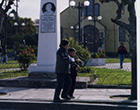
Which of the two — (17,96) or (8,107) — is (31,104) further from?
(17,96)

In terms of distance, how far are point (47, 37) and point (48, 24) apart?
0.51 metres

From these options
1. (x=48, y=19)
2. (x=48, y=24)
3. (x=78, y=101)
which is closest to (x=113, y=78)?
(x=48, y=24)

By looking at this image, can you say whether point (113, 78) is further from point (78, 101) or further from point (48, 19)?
point (78, 101)

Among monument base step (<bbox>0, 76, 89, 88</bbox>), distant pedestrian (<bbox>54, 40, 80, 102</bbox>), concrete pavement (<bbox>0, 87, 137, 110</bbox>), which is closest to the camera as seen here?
concrete pavement (<bbox>0, 87, 137, 110</bbox>)

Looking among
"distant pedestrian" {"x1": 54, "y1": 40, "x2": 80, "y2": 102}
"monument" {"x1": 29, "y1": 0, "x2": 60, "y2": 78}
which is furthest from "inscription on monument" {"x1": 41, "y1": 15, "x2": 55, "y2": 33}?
"distant pedestrian" {"x1": 54, "y1": 40, "x2": 80, "y2": 102}

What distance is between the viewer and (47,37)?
1038 cm

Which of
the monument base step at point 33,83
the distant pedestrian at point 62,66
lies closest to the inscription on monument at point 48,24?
the monument base step at point 33,83

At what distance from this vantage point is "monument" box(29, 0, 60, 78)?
33.7 feet

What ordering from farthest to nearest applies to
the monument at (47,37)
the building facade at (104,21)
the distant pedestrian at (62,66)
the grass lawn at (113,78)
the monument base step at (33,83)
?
the building facade at (104,21), the monument at (47,37), the grass lawn at (113,78), the monument base step at (33,83), the distant pedestrian at (62,66)

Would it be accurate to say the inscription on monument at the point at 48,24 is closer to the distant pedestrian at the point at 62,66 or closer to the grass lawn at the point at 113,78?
the grass lawn at the point at 113,78

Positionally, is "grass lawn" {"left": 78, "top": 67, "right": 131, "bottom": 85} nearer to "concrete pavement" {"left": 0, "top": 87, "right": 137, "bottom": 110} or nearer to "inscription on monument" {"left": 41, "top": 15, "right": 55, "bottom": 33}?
"concrete pavement" {"left": 0, "top": 87, "right": 137, "bottom": 110}

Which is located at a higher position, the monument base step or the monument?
the monument

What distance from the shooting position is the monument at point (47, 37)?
1028 cm

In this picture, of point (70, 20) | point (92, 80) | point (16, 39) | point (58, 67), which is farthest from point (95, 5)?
point (58, 67)
